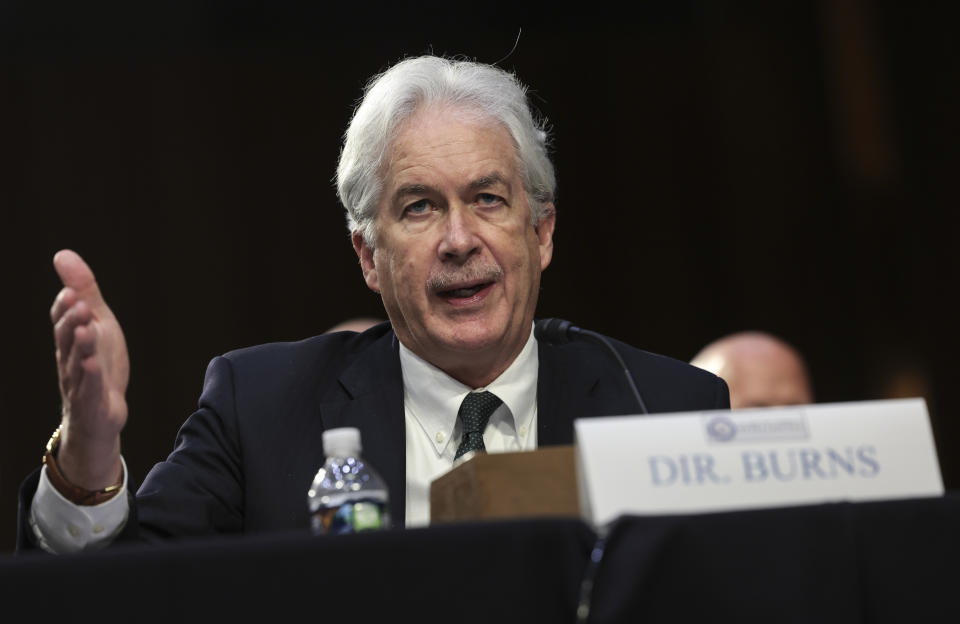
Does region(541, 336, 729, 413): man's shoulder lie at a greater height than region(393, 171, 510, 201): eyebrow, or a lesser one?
lesser

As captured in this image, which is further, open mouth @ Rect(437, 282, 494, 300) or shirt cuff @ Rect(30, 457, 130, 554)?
open mouth @ Rect(437, 282, 494, 300)

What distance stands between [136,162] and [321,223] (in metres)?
0.84

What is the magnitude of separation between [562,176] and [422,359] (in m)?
3.44

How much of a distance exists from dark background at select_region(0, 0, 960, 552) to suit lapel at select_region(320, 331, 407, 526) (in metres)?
3.20

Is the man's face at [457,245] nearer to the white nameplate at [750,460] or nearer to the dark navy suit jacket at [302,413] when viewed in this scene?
the dark navy suit jacket at [302,413]

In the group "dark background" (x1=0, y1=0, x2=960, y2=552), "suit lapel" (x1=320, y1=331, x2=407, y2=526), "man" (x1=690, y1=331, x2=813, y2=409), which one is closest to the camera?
"suit lapel" (x1=320, y1=331, x2=407, y2=526)

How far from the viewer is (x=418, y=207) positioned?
2.07m

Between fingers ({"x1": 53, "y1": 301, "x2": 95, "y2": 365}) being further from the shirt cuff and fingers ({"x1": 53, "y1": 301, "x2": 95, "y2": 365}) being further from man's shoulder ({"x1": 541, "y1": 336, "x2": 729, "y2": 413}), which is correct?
man's shoulder ({"x1": 541, "y1": 336, "x2": 729, "y2": 413})

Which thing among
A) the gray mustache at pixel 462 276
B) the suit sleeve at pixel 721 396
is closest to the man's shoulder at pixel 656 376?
the suit sleeve at pixel 721 396

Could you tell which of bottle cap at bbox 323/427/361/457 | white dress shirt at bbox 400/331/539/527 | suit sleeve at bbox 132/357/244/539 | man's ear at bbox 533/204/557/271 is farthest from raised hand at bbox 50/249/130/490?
man's ear at bbox 533/204/557/271

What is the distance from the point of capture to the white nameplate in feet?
3.78

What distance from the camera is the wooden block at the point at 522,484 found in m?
1.31

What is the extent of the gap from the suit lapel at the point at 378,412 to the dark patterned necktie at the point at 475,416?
0.34 ft

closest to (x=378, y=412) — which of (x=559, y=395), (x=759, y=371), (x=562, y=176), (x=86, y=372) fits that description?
(x=559, y=395)
